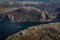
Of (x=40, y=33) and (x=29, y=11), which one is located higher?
(x=29, y=11)

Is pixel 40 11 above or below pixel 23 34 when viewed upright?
above

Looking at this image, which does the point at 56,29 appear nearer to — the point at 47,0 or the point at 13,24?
the point at 47,0

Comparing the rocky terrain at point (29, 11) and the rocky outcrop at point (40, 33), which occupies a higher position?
the rocky terrain at point (29, 11)

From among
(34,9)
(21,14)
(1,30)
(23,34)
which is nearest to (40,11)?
(34,9)

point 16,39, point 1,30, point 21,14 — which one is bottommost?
point 16,39

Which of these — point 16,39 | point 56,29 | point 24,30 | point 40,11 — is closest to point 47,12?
point 40,11

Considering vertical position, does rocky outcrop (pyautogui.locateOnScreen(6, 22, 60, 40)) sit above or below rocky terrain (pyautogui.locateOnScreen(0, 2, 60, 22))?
below
